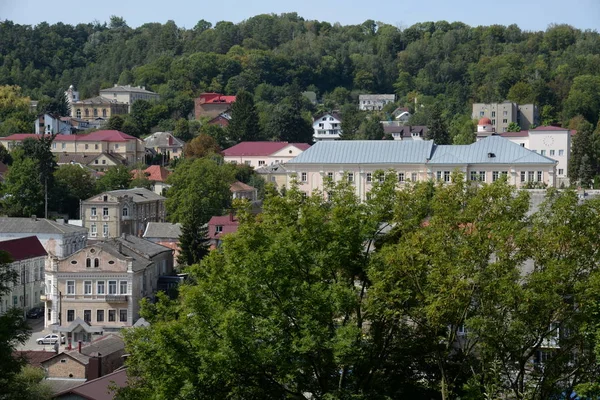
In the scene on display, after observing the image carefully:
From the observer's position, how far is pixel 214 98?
92.2m

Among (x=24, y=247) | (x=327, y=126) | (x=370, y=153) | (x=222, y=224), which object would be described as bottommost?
(x=24, y=247)

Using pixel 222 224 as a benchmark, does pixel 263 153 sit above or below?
above

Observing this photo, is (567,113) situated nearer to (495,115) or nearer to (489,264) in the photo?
(495,115)

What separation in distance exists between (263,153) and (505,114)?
72.4 feet

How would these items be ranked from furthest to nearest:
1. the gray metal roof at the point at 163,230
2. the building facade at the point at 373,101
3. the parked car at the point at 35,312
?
the building facade at the point at 373,101
the gray metal roof at the point at 163,230
the parked car at the point at 35,312

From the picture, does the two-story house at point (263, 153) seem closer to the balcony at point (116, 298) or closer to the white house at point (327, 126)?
the white house at point (327, 126)

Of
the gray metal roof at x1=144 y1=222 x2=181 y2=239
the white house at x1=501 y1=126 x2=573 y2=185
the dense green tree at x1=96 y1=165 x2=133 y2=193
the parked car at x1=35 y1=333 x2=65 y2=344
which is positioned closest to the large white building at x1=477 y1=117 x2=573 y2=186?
the white house at x1=501 y1=126 x2=573 y2=185

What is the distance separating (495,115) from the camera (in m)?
82.6

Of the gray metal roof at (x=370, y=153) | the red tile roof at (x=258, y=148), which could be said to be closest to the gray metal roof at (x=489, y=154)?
the gray metal roof at (x=370, y=153)

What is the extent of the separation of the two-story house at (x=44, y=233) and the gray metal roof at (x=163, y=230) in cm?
362

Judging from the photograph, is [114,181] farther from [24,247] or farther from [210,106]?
[210,106]

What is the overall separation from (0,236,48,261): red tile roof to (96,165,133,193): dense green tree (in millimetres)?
16060

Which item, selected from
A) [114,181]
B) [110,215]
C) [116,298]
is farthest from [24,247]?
[114,181]

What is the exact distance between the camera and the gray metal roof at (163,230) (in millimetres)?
46094
